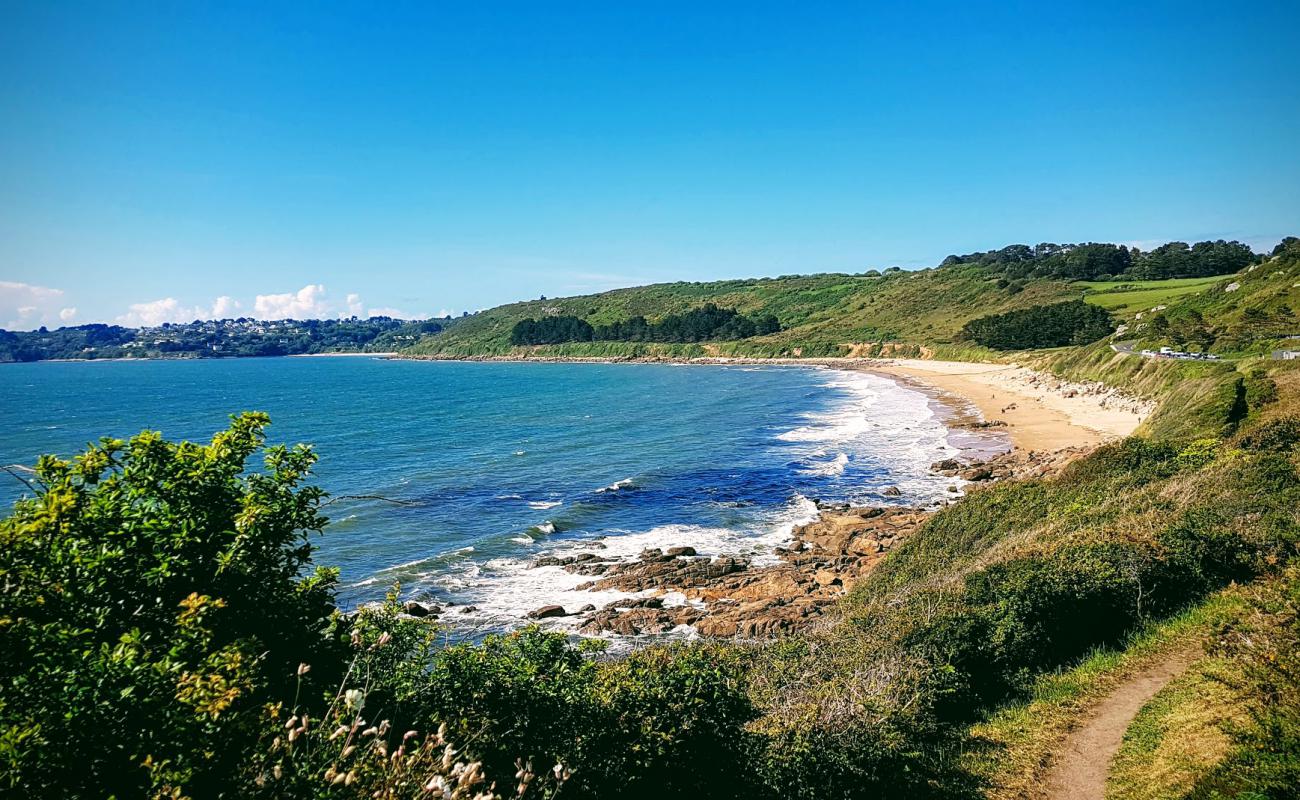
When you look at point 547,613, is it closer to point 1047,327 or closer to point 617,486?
point 617,486

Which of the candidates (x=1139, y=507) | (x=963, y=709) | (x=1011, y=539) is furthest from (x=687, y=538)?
(x=963, y=709)

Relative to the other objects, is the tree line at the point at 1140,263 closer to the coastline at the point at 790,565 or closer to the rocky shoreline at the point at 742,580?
the coastline at the point at 790,565

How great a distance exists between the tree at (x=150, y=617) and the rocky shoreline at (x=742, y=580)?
A: 1538cm

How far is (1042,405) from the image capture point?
6309 centimetres

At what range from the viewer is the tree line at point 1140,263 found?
11962cm

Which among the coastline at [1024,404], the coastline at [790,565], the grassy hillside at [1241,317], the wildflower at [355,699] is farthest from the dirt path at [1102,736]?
the grassy hillside at [1241,317]

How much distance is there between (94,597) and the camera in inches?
239

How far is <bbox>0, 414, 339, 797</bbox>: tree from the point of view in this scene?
484 cm

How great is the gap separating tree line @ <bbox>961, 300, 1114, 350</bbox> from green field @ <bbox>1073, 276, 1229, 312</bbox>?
470 centimetres

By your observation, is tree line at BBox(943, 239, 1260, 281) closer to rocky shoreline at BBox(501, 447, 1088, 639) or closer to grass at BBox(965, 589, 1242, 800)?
rocky shoreline at BBox(501, 447, 1088, 639)

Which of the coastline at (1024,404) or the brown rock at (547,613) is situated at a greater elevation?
the coastline at (1024,404)

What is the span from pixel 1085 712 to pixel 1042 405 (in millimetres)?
59086

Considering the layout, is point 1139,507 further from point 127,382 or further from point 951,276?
point 951,276

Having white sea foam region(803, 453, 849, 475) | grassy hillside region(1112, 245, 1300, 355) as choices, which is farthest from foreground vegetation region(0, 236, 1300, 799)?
grassy hillside region(1112, 245, 1300, 355)
